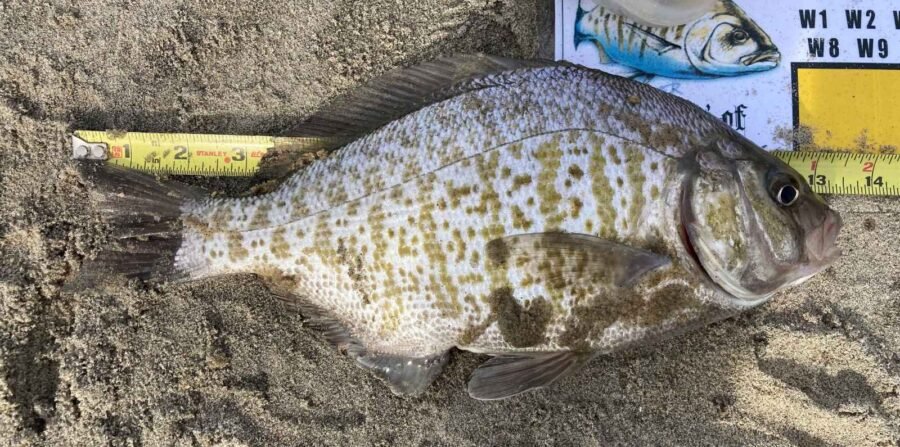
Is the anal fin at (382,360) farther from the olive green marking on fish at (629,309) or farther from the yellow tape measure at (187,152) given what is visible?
the yellow tape measure at (187,152)

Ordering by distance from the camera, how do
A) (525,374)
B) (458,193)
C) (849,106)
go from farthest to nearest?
(849,106) → (525,374) → (458,193)

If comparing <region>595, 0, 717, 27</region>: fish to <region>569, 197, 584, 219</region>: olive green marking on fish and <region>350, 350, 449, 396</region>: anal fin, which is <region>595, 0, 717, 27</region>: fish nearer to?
<region>569, 197, 584, 219</region>: olive green marking on fish

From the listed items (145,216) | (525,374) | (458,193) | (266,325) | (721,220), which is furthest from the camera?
(266,325)

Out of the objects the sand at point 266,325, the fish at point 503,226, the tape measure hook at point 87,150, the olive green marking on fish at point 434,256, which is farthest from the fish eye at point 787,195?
the tape measure hook at point 87,150

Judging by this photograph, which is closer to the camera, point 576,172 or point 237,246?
point 576,172

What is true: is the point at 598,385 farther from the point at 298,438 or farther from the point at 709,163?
the point at 298,438

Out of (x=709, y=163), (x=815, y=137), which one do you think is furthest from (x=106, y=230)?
(x=815, y=137)

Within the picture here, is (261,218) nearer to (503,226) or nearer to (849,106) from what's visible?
(503,226)

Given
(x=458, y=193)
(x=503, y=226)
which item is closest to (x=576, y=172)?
(x=503, y=226)
